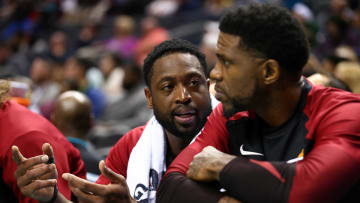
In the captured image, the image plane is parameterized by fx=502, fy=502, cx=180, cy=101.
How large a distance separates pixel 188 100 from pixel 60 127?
177 centimetres

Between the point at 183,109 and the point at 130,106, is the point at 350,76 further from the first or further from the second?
the point at 130,106

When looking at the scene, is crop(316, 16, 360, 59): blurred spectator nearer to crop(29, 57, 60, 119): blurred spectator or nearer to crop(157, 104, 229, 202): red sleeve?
crop(29, 57, 60, 119): blurred spectator

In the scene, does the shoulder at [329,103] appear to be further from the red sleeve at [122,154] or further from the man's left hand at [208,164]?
the red sleeve at [122,154]

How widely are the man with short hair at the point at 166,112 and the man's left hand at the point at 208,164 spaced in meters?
0.53

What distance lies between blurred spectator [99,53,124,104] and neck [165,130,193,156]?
453cm

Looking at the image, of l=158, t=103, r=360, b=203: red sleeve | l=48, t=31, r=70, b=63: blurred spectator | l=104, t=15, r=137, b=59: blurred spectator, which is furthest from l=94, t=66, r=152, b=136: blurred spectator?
l=158, t=103, r=360, b=203: red sleeve

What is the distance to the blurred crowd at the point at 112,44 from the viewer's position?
Answer: 5546 mm

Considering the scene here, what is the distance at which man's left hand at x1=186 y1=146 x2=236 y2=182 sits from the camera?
187 cm

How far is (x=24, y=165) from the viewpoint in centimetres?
213

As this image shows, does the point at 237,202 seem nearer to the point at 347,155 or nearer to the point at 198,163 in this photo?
the point at 198,163

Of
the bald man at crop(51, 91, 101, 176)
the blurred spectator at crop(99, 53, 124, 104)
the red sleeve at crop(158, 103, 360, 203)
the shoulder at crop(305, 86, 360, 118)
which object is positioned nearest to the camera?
the red sleeve at crop(158, 103, 360, 203)

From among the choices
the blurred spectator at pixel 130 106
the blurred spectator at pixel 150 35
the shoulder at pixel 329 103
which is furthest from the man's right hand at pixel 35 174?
the blurred spectator at pixel 150 35

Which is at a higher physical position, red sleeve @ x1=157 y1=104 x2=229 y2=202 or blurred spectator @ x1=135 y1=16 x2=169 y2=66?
red sleeve @ x1=157 y1=104 x2=229 y2=202

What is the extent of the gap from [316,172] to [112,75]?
6349mm
